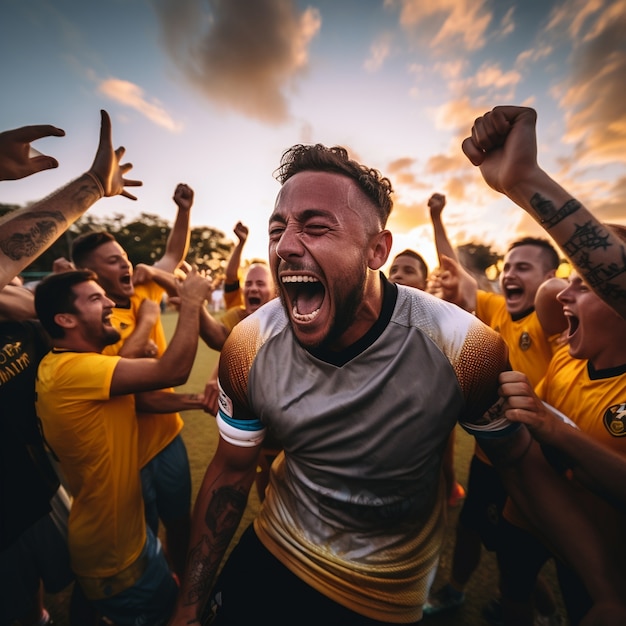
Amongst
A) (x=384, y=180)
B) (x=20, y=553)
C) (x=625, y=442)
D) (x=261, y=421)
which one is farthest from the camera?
(x=20, y=553)

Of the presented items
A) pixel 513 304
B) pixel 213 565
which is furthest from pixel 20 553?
pixel 513 304

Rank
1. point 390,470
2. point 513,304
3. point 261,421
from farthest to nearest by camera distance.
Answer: point 513,304 → point 261,421 → point 390,470

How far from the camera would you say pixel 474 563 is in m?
2.80

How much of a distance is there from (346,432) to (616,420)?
60.0 inches

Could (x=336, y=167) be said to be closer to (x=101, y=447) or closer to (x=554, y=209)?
(x=554, y=209)

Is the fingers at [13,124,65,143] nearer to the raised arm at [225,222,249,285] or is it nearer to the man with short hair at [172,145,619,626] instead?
the man with short hair at [172,145,619,626]

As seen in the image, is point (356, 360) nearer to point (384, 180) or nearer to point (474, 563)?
point (384, 180)

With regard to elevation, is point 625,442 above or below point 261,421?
above

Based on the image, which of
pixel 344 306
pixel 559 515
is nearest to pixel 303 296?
pixel 344 306

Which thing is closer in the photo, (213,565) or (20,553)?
(213,565)

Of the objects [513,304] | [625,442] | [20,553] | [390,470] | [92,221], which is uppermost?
[92,221]

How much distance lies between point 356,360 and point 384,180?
3.84ft

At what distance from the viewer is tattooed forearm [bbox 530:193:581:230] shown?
1242 millimetres

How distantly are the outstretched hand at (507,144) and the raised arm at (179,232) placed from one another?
3363 millimetres
